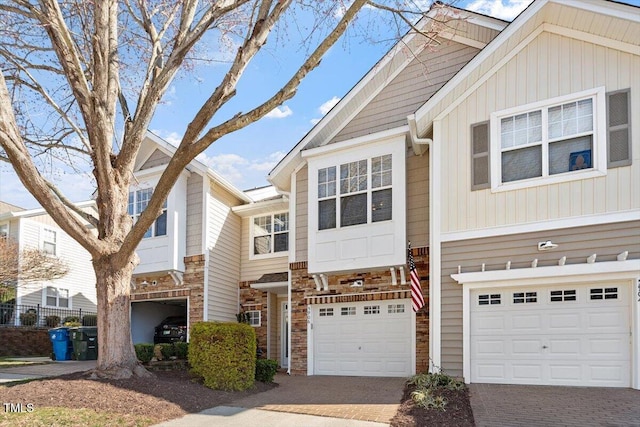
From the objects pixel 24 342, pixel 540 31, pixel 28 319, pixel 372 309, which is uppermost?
pixel 540 31

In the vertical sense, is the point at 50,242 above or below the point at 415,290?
above

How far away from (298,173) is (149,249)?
5605 mm

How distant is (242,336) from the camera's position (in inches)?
390

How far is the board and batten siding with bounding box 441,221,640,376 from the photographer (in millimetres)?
8898

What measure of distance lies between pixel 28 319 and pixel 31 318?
4.5 inches

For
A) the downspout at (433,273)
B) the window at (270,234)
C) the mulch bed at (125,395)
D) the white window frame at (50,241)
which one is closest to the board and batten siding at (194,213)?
the window at (270,234)

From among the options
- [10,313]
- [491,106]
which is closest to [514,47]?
[491,106]

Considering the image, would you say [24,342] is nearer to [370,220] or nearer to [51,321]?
[51,321]

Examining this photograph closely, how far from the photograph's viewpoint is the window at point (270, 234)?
1630 cm

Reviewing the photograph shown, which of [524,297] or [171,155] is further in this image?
[171,155]

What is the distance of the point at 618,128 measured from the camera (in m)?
9.07

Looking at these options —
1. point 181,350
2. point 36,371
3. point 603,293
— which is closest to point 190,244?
point 181,350

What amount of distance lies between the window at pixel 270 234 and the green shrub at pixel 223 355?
636 cm

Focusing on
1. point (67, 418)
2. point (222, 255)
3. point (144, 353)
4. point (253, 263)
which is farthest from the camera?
point (253, 263)
